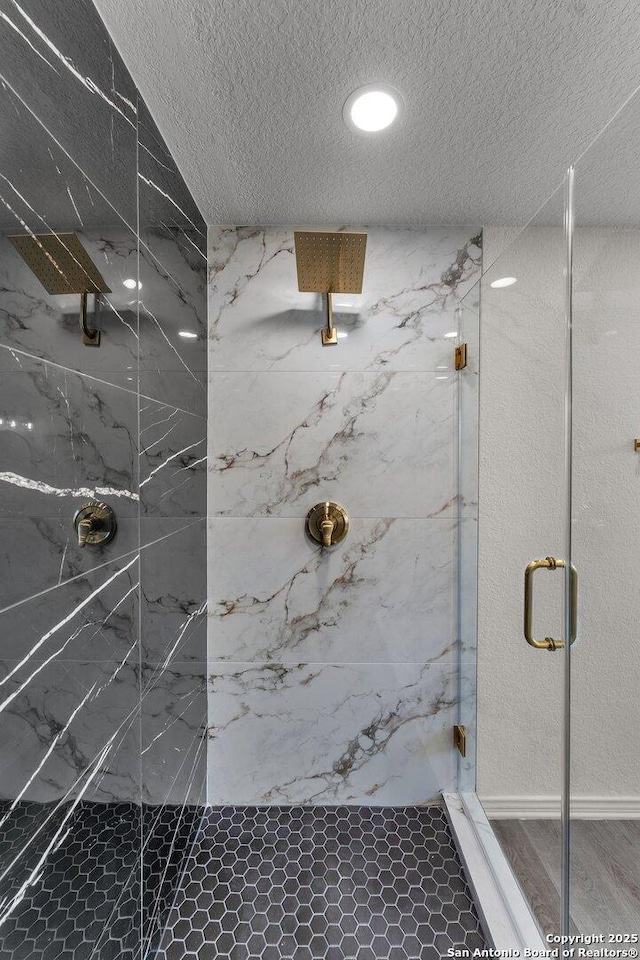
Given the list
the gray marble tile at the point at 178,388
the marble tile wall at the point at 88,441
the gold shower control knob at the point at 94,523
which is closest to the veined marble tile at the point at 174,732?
the marble tile wall at the point at 88,441

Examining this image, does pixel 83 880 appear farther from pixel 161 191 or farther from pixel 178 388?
pixel 161 191

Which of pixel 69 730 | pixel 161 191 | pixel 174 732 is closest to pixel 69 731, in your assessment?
pixel 69 730

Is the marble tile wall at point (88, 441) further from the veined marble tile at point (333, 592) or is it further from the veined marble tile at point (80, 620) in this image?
the veined marble tile at point (333, 592)

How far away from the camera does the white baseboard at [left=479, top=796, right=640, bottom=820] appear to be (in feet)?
2.45

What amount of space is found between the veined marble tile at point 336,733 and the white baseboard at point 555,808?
0.84 feet

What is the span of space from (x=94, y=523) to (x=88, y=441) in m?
0.14

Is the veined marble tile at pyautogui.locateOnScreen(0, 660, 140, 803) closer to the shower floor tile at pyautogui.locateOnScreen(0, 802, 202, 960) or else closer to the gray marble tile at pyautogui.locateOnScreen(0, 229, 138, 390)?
the shower floor tile at pyautogui.locateOnScreen(0, 802, 202, 960)

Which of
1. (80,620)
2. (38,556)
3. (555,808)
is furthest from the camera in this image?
(555,808)

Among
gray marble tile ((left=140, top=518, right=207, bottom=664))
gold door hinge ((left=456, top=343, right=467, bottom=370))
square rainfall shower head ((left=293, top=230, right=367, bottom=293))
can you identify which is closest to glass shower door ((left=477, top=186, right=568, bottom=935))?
gold door hinge ((left=456, top=343, right=467, bottom=370))

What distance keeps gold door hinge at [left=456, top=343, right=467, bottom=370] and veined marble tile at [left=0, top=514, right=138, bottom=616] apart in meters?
1.23

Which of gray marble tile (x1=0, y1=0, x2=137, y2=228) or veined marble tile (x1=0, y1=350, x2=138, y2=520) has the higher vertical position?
gray marble tile (x1=0, y1=0, x2=137, y2=228)

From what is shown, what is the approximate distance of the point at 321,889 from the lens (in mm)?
1227

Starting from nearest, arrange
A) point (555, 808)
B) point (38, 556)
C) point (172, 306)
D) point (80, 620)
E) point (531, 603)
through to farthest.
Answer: point (38, 556) → point (80, 620) → point (555, 808) → point (531, 603) → point (172, 306)

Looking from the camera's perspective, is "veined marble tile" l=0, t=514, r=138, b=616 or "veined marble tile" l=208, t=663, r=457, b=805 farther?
"veined marble tile" l=208, t=663, r=457, b=805
